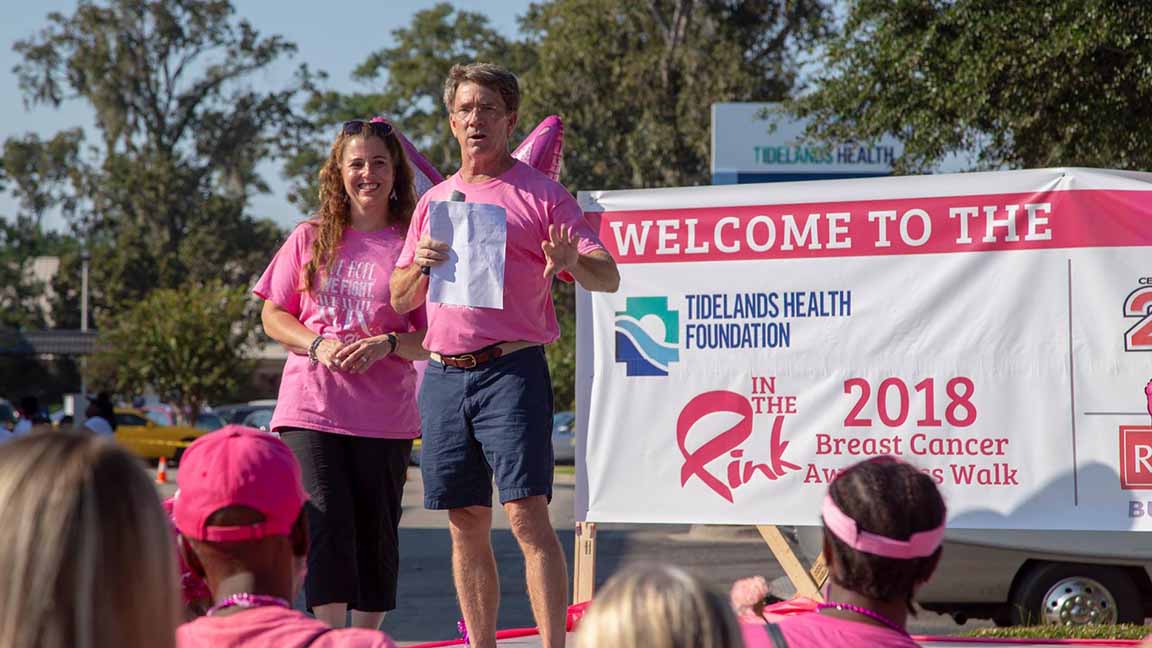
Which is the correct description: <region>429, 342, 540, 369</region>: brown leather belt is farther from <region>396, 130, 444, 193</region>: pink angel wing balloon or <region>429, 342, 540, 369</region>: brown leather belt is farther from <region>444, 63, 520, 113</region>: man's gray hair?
<region>396, 130, 444, 193</region>: pink angel wing balloon

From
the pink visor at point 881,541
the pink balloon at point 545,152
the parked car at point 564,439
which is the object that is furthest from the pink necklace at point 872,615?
the parked car at point 564,439

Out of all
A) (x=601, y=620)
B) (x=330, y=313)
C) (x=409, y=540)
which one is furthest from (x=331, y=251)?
(x=409, y=540)

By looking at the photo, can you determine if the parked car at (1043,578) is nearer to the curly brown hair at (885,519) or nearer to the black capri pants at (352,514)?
the black capri pants at (352,514)

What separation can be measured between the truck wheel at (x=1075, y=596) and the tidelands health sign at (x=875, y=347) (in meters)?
1.66

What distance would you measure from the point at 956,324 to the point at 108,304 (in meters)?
50.4

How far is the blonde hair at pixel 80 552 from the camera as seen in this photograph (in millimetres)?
1603

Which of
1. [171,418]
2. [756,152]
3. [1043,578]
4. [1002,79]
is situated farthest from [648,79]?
[1043,578]

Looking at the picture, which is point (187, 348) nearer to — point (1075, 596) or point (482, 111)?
point (1075, 596)

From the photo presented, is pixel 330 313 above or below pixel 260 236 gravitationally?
below

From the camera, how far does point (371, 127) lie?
16.8 ft

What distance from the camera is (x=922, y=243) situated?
647 centimetres

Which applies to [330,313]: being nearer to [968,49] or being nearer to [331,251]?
[331,251]

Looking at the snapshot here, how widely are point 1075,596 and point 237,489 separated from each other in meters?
6.26

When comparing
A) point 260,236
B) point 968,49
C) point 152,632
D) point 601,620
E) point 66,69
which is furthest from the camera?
point 260,236
